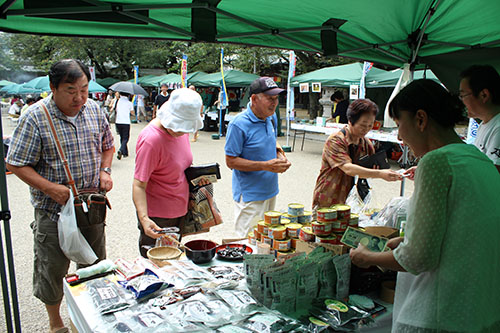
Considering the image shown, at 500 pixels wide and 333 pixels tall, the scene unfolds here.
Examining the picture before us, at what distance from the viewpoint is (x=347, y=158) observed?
3037mm

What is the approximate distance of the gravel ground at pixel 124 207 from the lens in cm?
333

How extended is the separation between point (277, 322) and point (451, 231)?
0.80 metres

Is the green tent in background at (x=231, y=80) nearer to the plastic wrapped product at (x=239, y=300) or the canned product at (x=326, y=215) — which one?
the canned product at (x=326, y=215)

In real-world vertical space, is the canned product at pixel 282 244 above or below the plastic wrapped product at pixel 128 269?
above

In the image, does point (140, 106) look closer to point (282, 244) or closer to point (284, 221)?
point (284, 221)

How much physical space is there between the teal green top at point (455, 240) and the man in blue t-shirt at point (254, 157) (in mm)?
1777

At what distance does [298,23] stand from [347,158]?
46.8 inches

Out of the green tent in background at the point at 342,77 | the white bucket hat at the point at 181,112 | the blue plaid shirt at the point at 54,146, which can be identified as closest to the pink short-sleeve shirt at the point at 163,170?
the white bucket hat at the point at 181,112

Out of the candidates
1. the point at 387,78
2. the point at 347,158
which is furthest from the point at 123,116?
the point at 347,158

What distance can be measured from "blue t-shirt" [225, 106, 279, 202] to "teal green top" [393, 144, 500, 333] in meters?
1.89

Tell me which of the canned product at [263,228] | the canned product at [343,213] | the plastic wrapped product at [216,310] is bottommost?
the plastic wrapped product at [216,310]

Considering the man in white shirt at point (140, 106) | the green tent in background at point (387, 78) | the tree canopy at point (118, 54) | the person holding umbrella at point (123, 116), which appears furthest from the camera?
the tree canopy at point (118, 54)

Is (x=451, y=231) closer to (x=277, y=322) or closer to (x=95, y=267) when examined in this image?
(x=277, y=322)

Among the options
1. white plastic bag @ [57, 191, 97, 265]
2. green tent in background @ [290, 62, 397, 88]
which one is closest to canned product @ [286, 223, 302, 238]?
white plastic bag @ [57, 191, 97, 265]
